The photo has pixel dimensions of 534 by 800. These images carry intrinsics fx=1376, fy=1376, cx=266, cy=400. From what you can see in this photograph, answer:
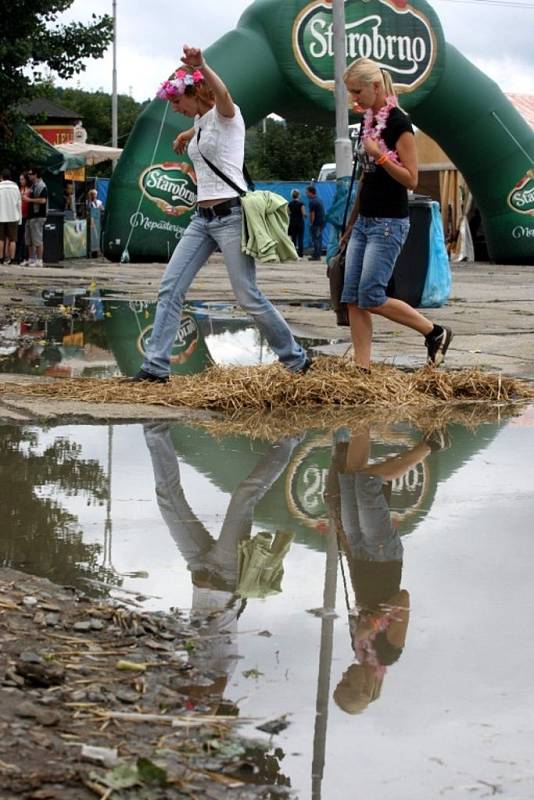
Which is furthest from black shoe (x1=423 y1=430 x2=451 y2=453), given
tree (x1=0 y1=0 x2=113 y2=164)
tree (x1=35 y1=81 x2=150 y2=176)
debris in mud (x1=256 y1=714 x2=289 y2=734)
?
tree (x1=35 y1=81 x2=150 y2=176)

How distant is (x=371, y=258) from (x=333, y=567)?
3.75 m

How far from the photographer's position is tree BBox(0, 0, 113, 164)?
66.9 ft

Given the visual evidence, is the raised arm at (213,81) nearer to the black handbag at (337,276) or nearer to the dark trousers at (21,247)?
the black handbag at (337,276)

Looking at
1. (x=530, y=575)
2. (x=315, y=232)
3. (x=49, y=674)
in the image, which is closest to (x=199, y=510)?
(x=530, y=575)

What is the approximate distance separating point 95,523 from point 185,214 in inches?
877

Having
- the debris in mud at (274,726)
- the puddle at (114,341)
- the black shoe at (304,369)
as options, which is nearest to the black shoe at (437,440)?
the black shoe at (304,369)

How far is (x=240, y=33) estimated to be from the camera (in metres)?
25.5

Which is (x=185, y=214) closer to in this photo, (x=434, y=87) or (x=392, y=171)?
(x=434, y=87)

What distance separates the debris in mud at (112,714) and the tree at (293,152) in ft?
203

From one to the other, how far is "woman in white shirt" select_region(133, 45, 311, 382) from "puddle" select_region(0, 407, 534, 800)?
3.76 feet

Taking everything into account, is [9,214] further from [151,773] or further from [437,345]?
[151,773]

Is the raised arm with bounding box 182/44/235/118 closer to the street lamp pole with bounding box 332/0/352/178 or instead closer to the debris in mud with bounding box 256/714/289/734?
the debris in mud with bounding box 256/714/289/734

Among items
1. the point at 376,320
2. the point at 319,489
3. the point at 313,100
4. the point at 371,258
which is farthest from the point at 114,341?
the point at 313,100

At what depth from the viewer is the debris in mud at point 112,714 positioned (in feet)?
8.30
